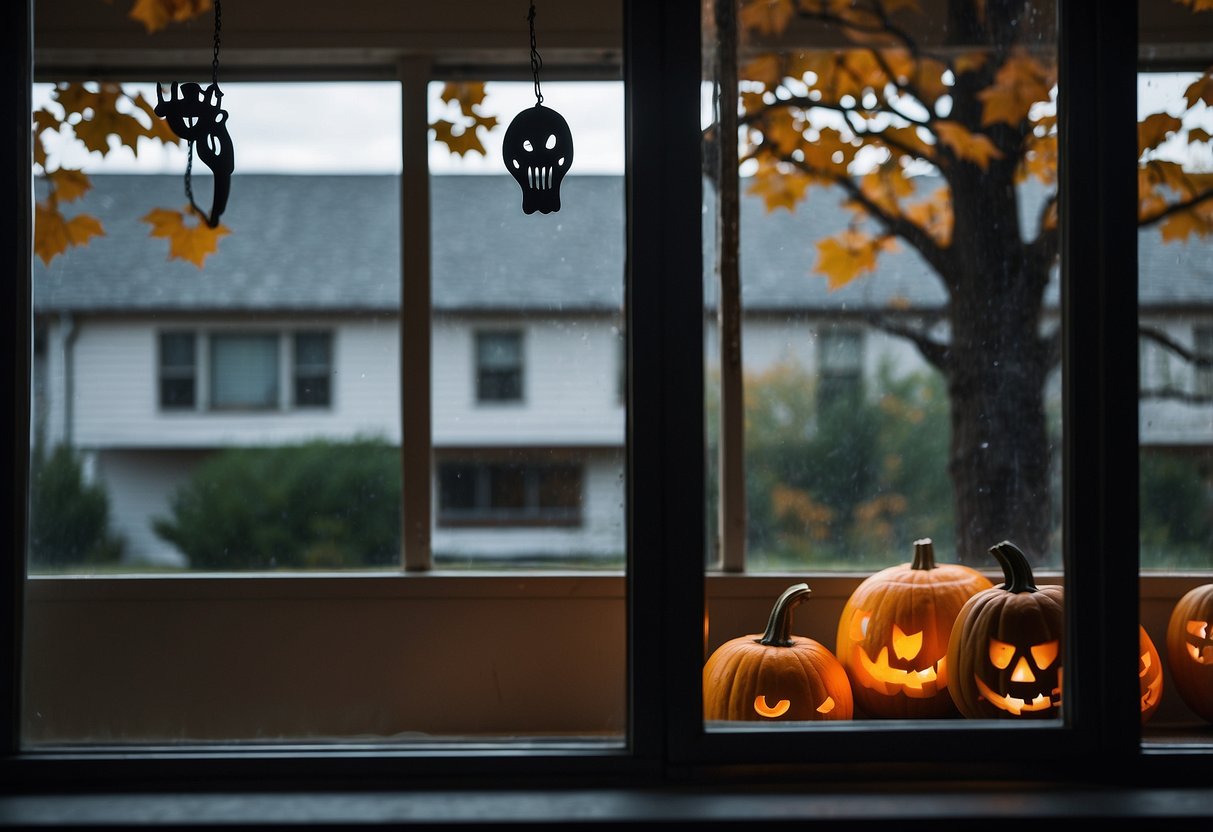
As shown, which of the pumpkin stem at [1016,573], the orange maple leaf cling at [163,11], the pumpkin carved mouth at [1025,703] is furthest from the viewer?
the orange maple leaf cling at [163,11]

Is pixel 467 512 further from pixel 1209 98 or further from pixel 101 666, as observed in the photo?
pixel 1209 98

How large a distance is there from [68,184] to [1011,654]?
91.5 inches

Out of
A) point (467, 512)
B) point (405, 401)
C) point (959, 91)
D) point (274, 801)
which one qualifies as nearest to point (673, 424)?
point (274, 801)

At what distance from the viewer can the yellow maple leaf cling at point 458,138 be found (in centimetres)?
226

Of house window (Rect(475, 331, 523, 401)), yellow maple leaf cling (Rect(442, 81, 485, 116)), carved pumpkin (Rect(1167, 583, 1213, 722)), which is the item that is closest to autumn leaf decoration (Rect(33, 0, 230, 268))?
yellow maple leaf cling (Rect(442, 81, 485, 116))

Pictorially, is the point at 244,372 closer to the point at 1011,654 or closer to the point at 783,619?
the point at 783,619

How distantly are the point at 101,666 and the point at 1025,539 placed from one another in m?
2.08

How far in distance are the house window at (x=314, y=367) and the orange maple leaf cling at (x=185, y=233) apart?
0.32m

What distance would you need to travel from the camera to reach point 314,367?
8.45 feet

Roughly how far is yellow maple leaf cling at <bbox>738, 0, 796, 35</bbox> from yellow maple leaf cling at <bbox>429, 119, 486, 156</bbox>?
664mm

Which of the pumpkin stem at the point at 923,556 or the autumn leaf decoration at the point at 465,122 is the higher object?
the autumn leaf decoration at the point at 465,122

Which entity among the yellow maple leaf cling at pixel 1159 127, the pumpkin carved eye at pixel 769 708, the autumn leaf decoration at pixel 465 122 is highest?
the autumn leaf decoration at pixel 465 122

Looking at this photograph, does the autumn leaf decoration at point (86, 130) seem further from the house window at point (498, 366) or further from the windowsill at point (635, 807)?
the windowsill at point (635, 807)

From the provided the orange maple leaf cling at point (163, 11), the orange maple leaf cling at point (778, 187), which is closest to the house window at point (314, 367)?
the orange maple leaf cling at point (163, 11)
